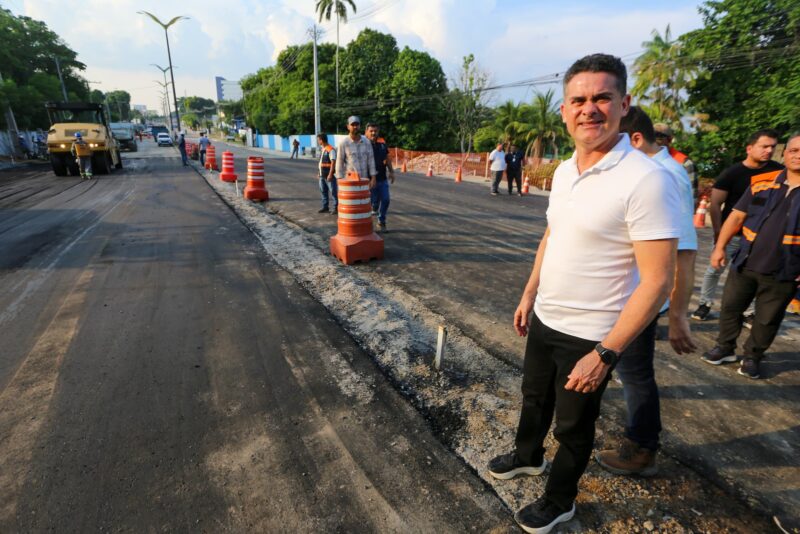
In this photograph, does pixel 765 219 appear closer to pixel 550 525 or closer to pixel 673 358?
pixel 673 358

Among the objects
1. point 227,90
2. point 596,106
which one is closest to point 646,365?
point 596,106

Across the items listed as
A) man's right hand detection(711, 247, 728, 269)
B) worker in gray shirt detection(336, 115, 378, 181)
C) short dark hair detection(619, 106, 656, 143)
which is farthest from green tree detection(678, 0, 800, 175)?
short dark hair detection(619, 106, 656, 143)

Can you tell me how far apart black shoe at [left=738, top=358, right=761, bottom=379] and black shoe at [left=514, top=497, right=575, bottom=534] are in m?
2.48

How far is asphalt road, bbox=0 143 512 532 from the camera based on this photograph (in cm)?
215

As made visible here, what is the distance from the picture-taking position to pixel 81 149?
15789mm

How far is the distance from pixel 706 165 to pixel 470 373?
55.3 feet

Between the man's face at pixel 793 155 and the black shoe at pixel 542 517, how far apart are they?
9.96 ft

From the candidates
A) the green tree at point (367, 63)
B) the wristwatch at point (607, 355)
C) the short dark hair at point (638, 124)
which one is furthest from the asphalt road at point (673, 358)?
the green tree at point (367, 63)

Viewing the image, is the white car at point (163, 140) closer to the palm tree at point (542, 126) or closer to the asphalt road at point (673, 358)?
the palm tree at point (542, 126)

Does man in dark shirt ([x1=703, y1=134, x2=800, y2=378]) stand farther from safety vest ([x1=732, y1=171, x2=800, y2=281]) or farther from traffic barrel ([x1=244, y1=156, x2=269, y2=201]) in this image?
traffic barrel ([x1=244, y1=156, x2=269, y2=201])

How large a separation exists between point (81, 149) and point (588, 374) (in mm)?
19781

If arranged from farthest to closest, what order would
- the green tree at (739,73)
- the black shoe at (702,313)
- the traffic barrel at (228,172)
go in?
the traffic barrel at (228,172) < the green tree at (739,73) < the black shoe at (702,313)

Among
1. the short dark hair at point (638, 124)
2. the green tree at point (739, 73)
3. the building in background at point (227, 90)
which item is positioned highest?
the building in background at point (227, 90)

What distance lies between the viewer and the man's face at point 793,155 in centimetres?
302
